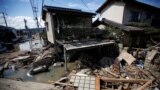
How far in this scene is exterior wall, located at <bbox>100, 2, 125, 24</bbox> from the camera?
1759cm

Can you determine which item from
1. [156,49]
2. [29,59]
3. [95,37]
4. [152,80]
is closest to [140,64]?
[156,49]

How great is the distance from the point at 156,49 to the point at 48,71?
39.8ft

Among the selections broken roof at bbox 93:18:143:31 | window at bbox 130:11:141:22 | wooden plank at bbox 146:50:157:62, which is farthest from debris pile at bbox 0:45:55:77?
window at bbox 130:11:141:22

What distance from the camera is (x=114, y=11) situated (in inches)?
739

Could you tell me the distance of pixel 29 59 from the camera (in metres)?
17.4

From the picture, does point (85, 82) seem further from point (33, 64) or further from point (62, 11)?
point (62, 11)

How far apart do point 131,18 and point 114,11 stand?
8.81 feet

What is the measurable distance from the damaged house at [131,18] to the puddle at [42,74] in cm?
820

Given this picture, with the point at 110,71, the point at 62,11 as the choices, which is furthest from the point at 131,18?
the point at 62,11

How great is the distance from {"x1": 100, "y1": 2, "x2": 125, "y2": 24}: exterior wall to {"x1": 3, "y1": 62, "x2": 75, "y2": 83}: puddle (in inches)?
371

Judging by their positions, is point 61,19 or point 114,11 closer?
point 61,19

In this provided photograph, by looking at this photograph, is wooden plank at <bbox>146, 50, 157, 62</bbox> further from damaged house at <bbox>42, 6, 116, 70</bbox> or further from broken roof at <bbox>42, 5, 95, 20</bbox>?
broken roof at <bbox>42, 5, 95, 20</bbox>

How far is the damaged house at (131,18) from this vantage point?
1676 cm

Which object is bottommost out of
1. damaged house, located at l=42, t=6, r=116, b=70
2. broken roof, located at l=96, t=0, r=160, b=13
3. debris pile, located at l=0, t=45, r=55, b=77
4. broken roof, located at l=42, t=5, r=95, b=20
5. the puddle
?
the puddle
